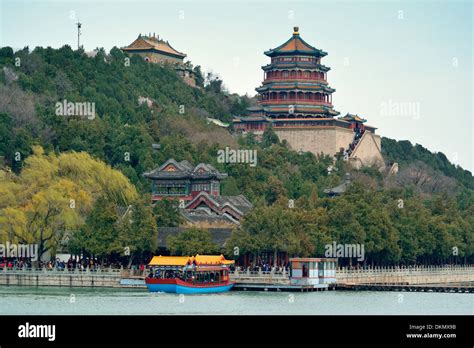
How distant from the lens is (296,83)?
355 ft

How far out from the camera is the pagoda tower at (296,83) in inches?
4269

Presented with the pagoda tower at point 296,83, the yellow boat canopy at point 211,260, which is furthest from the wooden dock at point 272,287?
the pagoda tower at point 296,83

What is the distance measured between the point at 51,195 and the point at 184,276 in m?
10.8

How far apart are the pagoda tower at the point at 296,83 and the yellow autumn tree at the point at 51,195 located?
32.8m

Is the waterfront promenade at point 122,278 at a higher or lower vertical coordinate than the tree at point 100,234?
lower

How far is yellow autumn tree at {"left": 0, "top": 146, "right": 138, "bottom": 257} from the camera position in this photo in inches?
2707

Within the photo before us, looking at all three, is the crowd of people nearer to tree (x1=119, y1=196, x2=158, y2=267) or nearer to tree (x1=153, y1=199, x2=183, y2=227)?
tree (x1=119, y1=196, x2=158, y2=267)

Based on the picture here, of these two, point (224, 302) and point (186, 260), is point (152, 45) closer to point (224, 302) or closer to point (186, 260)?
point (186, 260)

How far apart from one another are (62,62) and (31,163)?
34.1m

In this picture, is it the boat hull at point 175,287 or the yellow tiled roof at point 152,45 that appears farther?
the yellow tiled roof at point 152,45

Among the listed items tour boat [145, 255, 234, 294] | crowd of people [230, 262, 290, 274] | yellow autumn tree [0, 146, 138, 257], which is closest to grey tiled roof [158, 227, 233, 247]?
crowd of people [230, 262, 290, 274]

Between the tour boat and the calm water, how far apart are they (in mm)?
705

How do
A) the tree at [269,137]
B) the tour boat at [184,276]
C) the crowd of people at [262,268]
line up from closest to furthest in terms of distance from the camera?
1. the tour boat at [184,276]
2. the crowd of people at [262,268]
3. the tree at [269,137]

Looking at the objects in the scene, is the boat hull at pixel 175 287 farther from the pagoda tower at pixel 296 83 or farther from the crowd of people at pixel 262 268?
the pagoda tower at pixel 296 83
